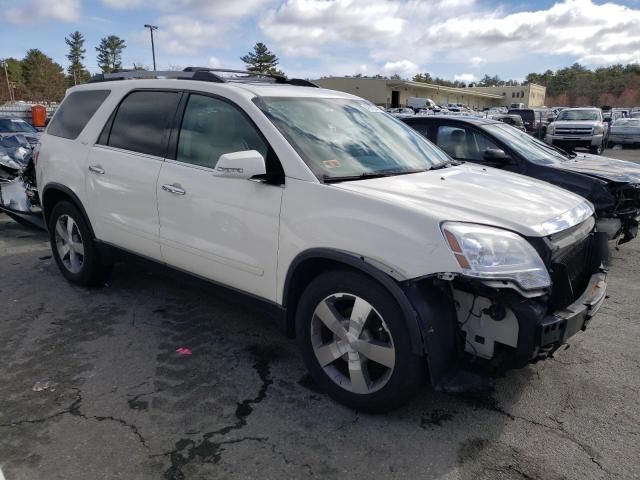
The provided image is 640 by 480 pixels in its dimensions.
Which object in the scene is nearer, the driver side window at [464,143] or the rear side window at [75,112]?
the rear side window at [75,112]

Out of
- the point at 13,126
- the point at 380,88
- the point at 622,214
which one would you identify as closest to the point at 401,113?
the point at 622,214

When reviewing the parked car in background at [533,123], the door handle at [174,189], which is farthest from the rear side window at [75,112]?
the parked car in background at [533,123]

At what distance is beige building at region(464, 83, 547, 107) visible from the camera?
103125 millimetres

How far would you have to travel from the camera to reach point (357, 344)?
2.85m

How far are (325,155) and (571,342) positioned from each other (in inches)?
95.4

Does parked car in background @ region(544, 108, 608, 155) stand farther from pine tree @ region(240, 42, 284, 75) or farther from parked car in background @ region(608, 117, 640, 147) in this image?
pine tree @ region(240, 42, 284, 75)

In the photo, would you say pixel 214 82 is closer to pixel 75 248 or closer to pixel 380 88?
pixel 75 248

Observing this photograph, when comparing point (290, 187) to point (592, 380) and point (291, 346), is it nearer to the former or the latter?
point (291, 346)

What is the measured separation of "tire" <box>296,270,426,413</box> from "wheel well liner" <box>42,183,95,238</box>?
2563mm

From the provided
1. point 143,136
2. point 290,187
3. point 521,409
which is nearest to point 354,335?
point 290,187

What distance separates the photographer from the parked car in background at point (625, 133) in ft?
76.2

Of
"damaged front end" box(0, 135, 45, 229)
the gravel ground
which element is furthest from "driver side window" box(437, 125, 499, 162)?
"damaged front end" box(0, 135, 45, 229)

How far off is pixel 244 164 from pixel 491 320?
5.34ft

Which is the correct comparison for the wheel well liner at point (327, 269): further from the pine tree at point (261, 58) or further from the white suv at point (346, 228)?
the pine tree at point (261, 58)
